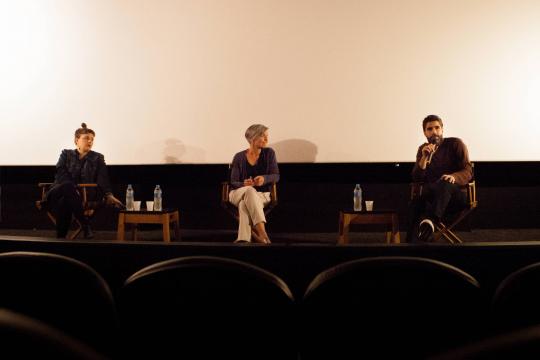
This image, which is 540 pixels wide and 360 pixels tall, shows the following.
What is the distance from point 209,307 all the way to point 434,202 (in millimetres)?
3356

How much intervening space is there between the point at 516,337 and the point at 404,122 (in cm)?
447

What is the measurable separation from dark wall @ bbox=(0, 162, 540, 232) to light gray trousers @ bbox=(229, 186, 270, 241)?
88 cm

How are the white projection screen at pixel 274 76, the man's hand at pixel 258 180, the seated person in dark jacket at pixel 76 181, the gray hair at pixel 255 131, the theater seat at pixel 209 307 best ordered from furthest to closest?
the white projection screen at pixel 274 76 < the gray hair at pixel 255 131 < the seated person in dark jacket at pixel 76 181 < the man's hand at pixel 258 180 < the theater seat at pixel 209 307

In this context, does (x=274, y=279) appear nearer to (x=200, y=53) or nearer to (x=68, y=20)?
(x=200, y=53)

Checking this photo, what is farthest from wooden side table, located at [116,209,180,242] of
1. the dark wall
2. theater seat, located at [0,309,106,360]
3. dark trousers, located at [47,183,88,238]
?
theater seat, located at [0,309,106,360]

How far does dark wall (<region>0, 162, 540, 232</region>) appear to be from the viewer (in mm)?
4676

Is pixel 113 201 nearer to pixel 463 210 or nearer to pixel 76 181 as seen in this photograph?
pixel 76 181

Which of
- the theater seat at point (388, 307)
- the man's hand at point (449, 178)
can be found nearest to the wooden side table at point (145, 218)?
the man's hand at point (449, 178)

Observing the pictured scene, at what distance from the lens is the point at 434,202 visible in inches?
146

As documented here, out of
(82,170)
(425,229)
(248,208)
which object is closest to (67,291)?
(248,208)

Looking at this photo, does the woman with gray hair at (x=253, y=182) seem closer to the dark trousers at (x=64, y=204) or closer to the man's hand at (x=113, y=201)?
the man's hand at (x=113, y=201)

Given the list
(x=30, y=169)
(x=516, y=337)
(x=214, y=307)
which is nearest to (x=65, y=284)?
(x=214, y=307)

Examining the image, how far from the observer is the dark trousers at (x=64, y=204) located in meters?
4.02

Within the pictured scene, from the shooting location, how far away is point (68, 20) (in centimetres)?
485
